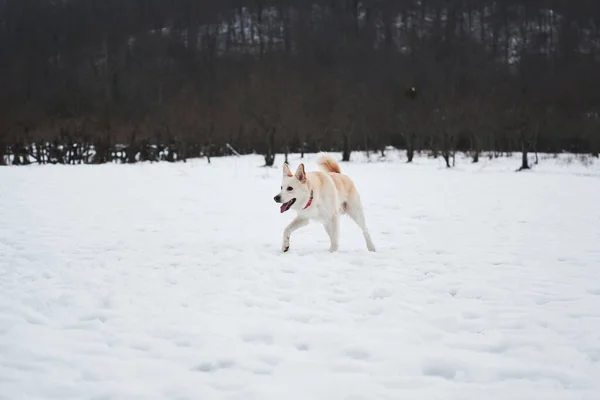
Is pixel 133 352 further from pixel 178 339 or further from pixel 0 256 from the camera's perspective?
pixel 0 256

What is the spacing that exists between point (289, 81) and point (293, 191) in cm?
3694

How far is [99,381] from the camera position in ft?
8.96

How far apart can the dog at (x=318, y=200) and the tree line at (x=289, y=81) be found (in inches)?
917

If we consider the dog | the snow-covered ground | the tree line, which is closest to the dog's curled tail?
the dog

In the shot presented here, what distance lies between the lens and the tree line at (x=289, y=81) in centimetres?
3571

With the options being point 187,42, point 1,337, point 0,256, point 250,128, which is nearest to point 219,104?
point 250,128

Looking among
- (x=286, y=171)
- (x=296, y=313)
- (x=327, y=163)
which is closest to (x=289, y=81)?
(x=327, y=163)

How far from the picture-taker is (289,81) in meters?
41.5

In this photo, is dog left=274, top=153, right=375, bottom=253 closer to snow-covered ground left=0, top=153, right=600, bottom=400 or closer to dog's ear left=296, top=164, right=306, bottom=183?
dog's ear left=296, top=164, right=306, bottom=183

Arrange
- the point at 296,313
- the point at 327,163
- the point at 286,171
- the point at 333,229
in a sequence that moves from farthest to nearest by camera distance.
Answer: the point at 327,163 → the point at 333,229 → the point at 286,171 → the point at 296,313

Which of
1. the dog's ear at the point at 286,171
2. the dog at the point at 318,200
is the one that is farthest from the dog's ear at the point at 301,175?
the dog's ear at the point at 286,171

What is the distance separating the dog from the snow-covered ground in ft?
1.50

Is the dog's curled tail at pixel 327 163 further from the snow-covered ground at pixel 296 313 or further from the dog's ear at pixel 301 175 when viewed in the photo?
the snow-covered ground at pixel 296 313

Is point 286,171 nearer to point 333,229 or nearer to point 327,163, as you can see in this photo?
point 333,229
